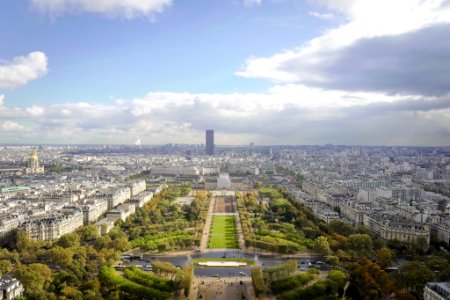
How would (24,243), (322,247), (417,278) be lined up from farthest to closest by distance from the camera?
1. (24,243)
2. (322,247)
3. (417,278)

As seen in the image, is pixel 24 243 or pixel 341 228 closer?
pixel 24 243

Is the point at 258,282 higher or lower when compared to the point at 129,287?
lower

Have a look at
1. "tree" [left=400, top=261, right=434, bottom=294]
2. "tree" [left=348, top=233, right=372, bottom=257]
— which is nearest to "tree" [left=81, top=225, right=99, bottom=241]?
"tree" [left=348, top=233, right=372, bottom=257]

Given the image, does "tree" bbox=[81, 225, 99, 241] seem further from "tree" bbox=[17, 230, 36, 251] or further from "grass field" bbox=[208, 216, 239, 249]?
"grass field" bbox=[208, 216, 239, 249]

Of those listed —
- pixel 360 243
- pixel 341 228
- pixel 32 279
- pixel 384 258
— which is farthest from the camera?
pixel 341 228

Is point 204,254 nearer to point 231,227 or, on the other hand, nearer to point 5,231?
point 231,227

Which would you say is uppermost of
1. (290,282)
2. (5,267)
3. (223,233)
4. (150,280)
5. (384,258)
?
(384,258)

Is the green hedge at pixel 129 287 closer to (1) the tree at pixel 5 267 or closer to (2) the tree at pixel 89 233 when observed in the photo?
(1) the tree at pixel 5 267

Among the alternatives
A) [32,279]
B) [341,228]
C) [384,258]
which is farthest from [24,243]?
[341,228]

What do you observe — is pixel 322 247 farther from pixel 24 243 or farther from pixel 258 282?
pixel 24 243
